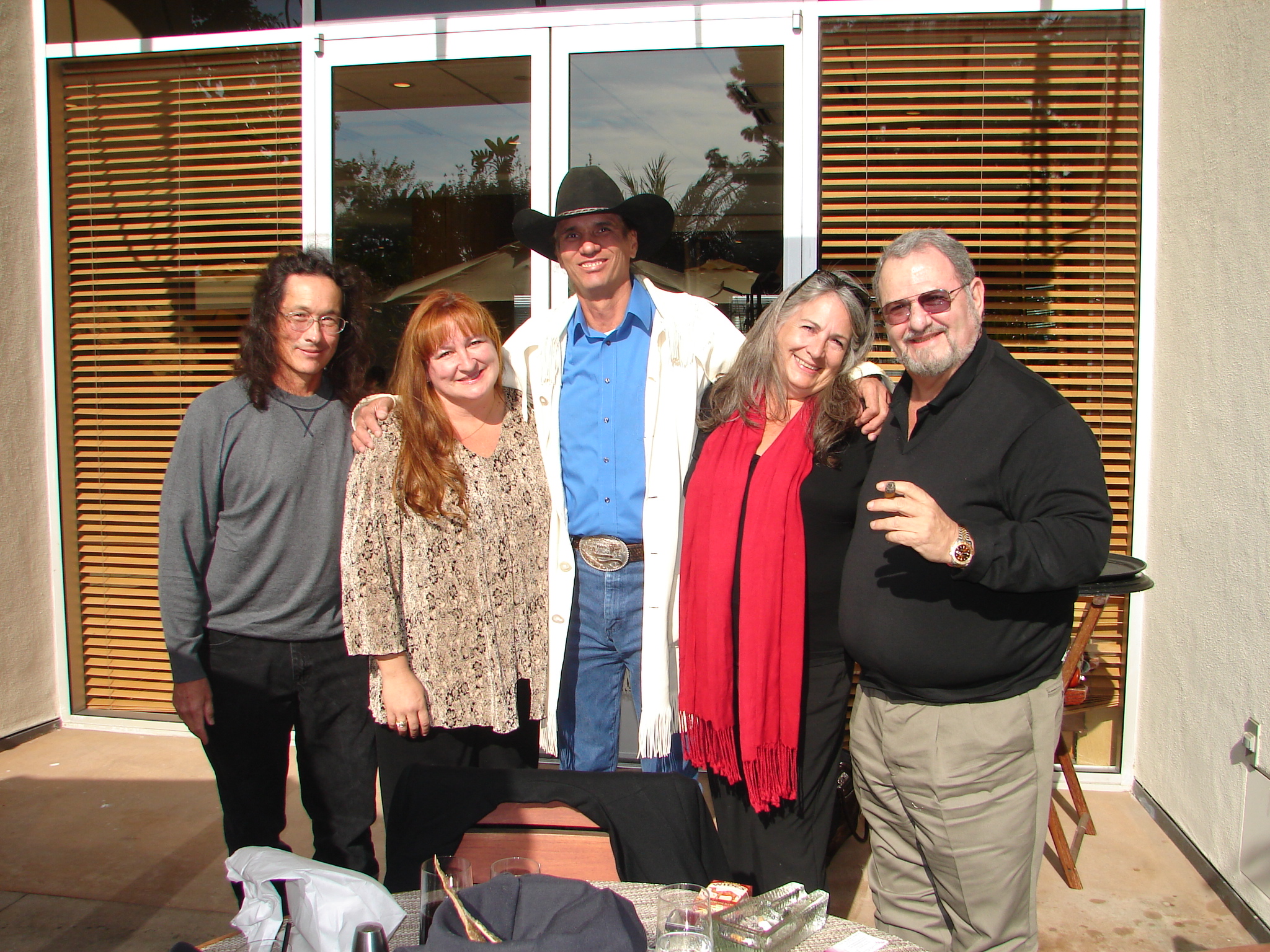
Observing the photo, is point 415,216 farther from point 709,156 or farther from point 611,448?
point 611,448

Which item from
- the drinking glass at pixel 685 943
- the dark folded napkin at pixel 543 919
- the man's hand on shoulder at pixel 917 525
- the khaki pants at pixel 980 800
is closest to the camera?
the dark folded napkin at pixel 543 919

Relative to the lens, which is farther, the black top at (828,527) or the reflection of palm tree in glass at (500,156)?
the reflection of palm tree in glass at (500,156)

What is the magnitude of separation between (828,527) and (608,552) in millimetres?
579

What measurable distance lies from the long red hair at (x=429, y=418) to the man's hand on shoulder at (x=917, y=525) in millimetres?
1082

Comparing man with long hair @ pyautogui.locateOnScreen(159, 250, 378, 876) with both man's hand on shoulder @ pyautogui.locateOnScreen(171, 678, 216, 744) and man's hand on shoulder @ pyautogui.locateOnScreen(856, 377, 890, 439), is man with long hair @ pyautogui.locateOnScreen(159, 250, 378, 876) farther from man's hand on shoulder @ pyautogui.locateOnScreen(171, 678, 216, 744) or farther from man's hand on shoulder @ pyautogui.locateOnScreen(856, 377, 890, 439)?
man's hand on shoulder @ pyautogui.locateOnScreen(856, 377, 890, 439)

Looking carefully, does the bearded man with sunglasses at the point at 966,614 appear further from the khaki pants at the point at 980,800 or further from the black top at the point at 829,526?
the black top at the point at 829,526

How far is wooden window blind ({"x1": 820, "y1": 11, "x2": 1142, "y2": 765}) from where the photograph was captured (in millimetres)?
3568

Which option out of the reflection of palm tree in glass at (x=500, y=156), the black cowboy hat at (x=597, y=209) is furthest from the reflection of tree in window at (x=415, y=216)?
the black cowboy hat at (x=597, y=209)

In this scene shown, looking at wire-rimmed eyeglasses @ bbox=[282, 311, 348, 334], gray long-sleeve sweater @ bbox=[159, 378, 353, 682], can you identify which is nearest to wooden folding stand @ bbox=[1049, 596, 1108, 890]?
gray long-sleeve sweater @ bbox=[159, 378, 353, 682]

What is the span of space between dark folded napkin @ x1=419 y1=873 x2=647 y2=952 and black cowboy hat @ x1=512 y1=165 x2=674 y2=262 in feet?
5.85

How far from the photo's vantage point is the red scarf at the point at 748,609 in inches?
86.8

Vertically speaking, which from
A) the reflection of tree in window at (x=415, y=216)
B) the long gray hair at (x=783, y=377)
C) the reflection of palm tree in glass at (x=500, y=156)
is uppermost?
the reflection of palm tree in glass at (x=500, y=156)

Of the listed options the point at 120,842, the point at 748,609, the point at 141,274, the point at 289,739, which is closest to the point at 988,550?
the point at 748,609

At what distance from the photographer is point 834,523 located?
2201mm
